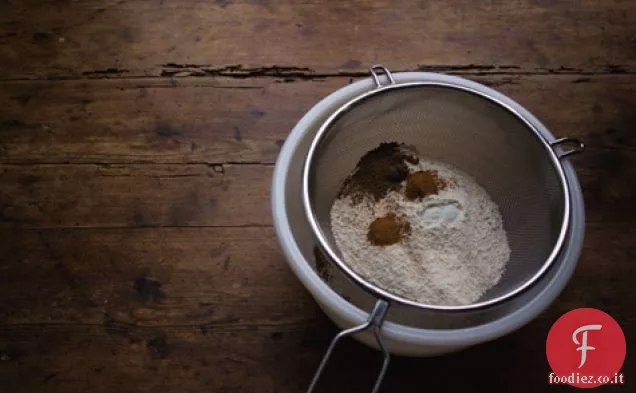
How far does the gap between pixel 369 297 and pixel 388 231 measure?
10 cm

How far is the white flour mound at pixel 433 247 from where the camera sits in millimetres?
640

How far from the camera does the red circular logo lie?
694 mm

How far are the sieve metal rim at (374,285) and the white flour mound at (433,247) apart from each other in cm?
7

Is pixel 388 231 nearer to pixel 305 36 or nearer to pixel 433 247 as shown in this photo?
pixel 433 247

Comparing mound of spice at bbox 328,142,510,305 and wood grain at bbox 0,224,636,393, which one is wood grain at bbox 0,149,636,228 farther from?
mound of spice at bbox 328,142,510,305

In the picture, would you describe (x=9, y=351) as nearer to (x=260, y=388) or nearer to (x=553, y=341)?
(x=260, y=388)

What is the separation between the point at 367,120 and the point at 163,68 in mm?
333

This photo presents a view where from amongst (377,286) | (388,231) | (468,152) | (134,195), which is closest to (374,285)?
(377,286)

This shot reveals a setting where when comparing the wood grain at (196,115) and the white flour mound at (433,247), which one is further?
the wood grain at (196,115)

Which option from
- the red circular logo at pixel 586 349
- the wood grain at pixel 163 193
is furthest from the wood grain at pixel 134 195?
the red circular logo at pixel 586 349

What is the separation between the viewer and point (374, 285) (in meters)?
0.57

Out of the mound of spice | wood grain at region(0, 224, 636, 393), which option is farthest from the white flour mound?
wood grain at region(0, 224, 636, 393)

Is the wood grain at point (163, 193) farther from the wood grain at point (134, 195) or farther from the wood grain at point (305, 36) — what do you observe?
the wood grain at point (305, 36)

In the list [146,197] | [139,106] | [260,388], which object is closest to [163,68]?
[139,106]
